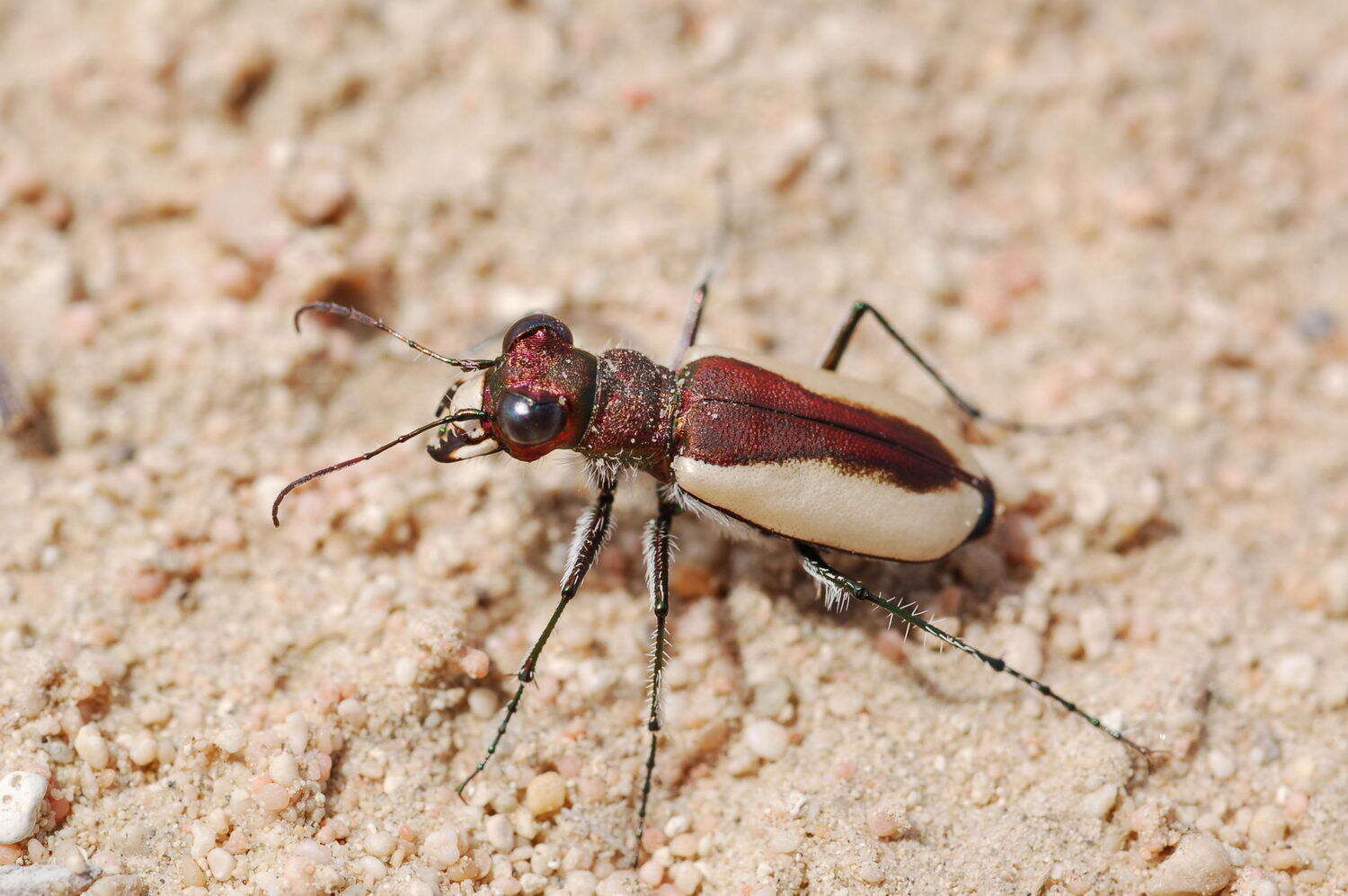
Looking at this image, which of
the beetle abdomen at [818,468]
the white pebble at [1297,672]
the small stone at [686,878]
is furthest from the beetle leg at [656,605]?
the white pebble at [1297,672]

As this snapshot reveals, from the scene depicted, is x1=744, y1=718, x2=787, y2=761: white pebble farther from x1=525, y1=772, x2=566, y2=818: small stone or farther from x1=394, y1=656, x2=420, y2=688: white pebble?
x1=394, y1=656, x2=420, y2=688: white pebble

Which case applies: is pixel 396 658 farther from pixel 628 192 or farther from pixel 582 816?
pixel 628 192

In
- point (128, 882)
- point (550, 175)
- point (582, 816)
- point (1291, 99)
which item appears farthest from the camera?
point (1291, 99)

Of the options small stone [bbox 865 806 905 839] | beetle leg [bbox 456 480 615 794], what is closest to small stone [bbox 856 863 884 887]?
small stone [bbox 865 806 905 839]

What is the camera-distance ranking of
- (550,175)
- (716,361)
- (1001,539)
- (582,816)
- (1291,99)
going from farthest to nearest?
(1291,99), (550,175), (1001,539), (716,361), (582,816)

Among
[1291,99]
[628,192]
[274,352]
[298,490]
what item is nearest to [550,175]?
[628,192]

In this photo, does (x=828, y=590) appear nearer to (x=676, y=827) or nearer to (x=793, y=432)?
(x=793, y=432)

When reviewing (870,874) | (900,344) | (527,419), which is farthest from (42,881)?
(900,344)

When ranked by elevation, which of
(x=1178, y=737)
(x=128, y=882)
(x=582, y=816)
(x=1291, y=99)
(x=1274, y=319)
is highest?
(x=1291, y=99)
